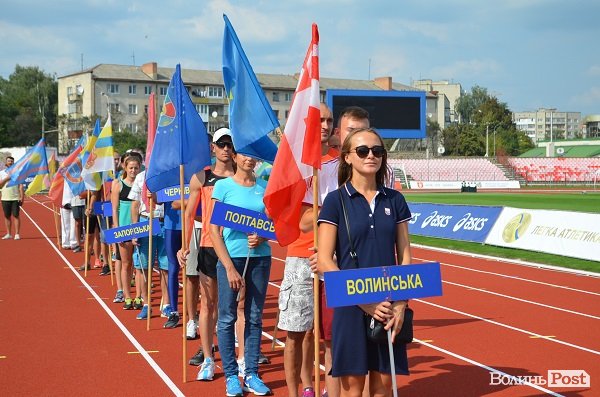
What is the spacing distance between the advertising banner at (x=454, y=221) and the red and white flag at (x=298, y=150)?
51.8 feet

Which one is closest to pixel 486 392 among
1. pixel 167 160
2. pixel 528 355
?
pixel 528 355

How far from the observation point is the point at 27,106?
120 m

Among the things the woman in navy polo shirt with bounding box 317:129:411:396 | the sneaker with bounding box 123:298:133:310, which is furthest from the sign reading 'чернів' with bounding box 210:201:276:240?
the sneaker with bounding box 123:298:133:310

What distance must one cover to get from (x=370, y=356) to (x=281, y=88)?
373ft

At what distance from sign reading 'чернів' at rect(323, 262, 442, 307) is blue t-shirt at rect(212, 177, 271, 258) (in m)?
2.47

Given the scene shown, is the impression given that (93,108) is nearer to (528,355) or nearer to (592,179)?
(592,179)

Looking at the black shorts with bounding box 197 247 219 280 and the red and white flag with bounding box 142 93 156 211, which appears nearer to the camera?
the black shorts with bounding box 197 247 219 280

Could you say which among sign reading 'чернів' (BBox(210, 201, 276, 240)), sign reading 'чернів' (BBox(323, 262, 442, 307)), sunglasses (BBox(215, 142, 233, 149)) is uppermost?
sunglasses (BBox(215, 142, 233, 149))

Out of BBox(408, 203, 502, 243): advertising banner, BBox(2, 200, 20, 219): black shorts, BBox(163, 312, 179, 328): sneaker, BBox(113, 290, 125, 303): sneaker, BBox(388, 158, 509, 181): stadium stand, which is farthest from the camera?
BBox(388, 158, 509, 181): stadium stand

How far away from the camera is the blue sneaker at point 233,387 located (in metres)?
6.79

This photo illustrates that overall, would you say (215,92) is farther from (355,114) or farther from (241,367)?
(355,114)

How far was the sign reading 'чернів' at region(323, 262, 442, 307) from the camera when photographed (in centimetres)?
459

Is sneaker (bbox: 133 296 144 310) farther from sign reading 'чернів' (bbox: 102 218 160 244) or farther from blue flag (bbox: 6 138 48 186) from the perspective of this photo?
blue flag (bbox: 6 138 48 186)

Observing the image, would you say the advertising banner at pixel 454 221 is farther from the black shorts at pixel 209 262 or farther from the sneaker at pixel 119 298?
the black shorts at pixel 209 262
